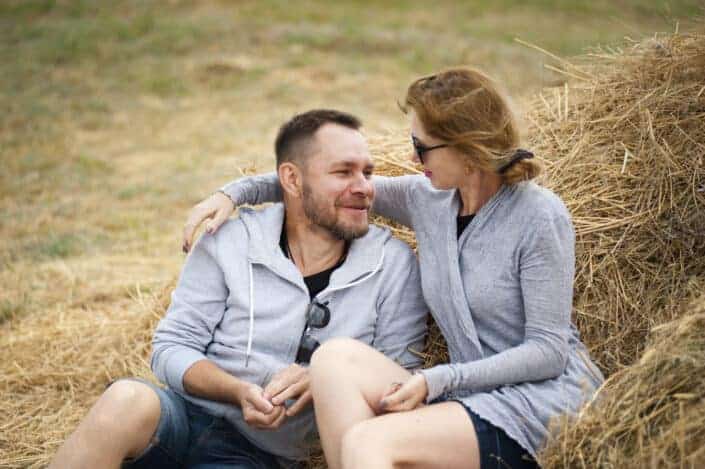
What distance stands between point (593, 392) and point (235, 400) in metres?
1.46

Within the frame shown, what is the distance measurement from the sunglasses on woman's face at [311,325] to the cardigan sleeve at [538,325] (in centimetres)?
74

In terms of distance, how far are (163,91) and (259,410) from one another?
1014cm

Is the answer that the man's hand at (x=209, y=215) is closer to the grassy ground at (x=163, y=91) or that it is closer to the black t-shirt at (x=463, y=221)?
the black t-shirt at (x=463, y=221)

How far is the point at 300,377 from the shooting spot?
11.1 feet

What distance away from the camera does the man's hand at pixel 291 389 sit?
3.33 metres

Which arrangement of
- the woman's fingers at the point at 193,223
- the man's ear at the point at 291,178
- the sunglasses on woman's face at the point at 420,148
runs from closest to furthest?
the sunglasses on woman's face at the point at 420,148
the woman's fingers at the point at 193,223
the man's ear at the point at 291,178

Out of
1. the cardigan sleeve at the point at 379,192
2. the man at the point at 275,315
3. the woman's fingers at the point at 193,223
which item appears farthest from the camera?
the cardigan sleeve at the point at 379,192

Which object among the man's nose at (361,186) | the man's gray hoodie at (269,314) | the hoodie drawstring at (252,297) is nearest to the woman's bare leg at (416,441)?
the man's gray hoodie at (269,314)

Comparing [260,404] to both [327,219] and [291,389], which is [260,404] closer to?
[291,389]

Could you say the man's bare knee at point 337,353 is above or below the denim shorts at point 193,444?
above

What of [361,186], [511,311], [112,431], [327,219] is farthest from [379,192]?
[112,431]

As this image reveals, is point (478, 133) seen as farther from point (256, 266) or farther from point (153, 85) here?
point (153, 85)

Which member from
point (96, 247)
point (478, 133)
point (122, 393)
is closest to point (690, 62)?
point (478, 133)

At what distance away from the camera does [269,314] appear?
3672mm
